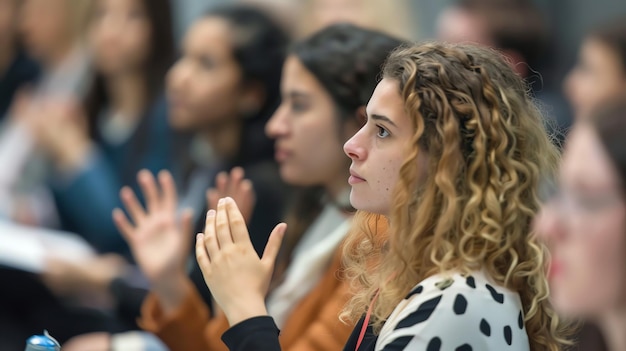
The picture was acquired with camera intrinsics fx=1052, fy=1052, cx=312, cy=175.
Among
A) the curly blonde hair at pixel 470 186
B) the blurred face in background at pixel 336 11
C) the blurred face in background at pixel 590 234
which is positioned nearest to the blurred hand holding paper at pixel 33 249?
the blurred face in background at pixel 336 11

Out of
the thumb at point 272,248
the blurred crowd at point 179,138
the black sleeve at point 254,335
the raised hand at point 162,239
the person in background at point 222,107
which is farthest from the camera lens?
the person in background at point 222,107

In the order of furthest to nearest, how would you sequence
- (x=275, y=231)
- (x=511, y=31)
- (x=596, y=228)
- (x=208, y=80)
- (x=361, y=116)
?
1. (x=511, y=31)
2. (x=208, y=80)
3. (x=361, y=116)
4. (x=275, y=231)
5. (x=596, y=228)

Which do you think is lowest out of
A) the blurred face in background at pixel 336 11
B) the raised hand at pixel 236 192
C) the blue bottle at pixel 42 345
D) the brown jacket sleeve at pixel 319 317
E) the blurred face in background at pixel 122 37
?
the brown jacket sleeve at pixel 319 317

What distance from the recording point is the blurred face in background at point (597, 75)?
3.53 metres

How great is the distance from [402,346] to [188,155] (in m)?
2.33

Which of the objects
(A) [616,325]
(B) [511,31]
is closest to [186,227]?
(A) [616,325]

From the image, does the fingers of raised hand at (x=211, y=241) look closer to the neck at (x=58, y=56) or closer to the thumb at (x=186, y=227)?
the thumb at (x=186, y=227)

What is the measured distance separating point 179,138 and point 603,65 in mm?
1542

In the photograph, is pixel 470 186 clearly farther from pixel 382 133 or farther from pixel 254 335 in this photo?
pixel 254 335

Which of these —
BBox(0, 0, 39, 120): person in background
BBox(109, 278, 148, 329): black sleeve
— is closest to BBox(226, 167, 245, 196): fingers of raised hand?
BBox(109, 278, 148, 329): black sleeve

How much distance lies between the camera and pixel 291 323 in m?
2.44

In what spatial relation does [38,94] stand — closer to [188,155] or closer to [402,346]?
[188,155]

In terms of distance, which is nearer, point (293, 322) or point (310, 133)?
point (293, 322)

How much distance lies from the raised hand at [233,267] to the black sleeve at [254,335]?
14mm
